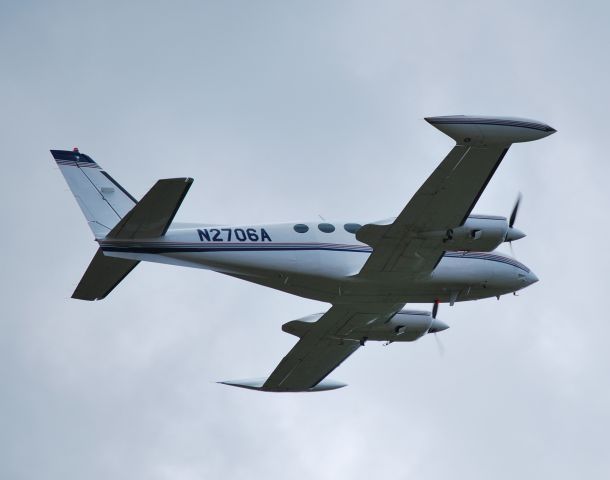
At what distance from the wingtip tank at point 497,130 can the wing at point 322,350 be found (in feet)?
29.8

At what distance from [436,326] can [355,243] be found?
6.64m

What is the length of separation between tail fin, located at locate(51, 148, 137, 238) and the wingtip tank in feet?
37.9

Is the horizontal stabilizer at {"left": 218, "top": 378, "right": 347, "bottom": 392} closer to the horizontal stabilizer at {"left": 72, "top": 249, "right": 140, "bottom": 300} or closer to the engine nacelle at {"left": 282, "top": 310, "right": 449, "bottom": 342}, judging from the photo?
the engine nacelle at {"left": 282, "top": 310, "right": 449, "bottom": 342}

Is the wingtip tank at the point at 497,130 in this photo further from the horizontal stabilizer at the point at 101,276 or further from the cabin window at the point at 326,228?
the horizontal stabilizer at the point at 101,276

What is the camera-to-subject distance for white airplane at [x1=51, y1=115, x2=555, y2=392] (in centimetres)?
3466

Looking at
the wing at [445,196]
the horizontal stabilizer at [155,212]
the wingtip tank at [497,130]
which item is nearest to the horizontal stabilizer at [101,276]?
the horizontal stabilizer at [155,212]

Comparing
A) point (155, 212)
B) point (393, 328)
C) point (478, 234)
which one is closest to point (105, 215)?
point (155, 212)

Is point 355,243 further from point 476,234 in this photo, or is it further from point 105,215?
point 105,215

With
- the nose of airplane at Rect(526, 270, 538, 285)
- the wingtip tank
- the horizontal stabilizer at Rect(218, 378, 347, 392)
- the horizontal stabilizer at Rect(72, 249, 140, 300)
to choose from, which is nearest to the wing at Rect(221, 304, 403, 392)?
the horizontal stabilizer at Rect(218, 378, 347, 392)

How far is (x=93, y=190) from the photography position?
125ft

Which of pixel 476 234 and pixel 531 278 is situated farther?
pixel 531 278

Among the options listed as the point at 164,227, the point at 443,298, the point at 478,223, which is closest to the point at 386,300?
the point at 443,298

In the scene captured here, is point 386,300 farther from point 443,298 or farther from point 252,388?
point 252,388

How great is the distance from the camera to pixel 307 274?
126ft
